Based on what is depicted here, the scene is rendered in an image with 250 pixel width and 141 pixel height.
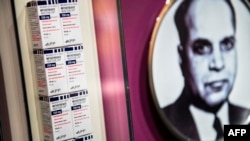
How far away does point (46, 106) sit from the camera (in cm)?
109

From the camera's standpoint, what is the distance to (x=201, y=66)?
57.4 inches

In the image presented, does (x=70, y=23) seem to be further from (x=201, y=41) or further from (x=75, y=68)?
(x=201, y=41)

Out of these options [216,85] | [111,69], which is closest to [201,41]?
[216,85]

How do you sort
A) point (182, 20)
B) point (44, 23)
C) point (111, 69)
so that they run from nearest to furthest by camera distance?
point (44, 23), point (111, 69), point (182, 20)

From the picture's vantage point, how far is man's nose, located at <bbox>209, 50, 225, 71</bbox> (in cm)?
148

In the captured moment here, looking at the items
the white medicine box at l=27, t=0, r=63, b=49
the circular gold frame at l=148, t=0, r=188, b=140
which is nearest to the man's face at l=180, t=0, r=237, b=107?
the circular gold frame at l=148, t=0, r=188, b=140

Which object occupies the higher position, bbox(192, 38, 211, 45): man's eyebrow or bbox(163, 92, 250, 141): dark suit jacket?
bbox(192, 38, 211, 45): man's eyebrow

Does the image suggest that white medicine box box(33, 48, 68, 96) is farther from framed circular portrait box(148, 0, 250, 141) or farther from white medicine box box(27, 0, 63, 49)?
framed circular portrait box(148, 0, 250, 141)

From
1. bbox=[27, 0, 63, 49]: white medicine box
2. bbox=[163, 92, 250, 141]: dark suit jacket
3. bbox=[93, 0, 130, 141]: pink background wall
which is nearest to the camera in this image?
bbox=[27, 0, 63, 49]: white medicine box

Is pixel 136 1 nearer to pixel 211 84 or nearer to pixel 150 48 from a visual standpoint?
pixel 150 48

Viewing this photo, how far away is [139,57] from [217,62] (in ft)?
1.26

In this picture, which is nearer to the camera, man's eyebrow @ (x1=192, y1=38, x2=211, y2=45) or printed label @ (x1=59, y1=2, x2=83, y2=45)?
printed label @ (x1=59, y1=2, x2=83, y2=45)

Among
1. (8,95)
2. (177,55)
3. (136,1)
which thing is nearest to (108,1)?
(136,1)

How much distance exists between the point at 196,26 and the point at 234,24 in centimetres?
22
